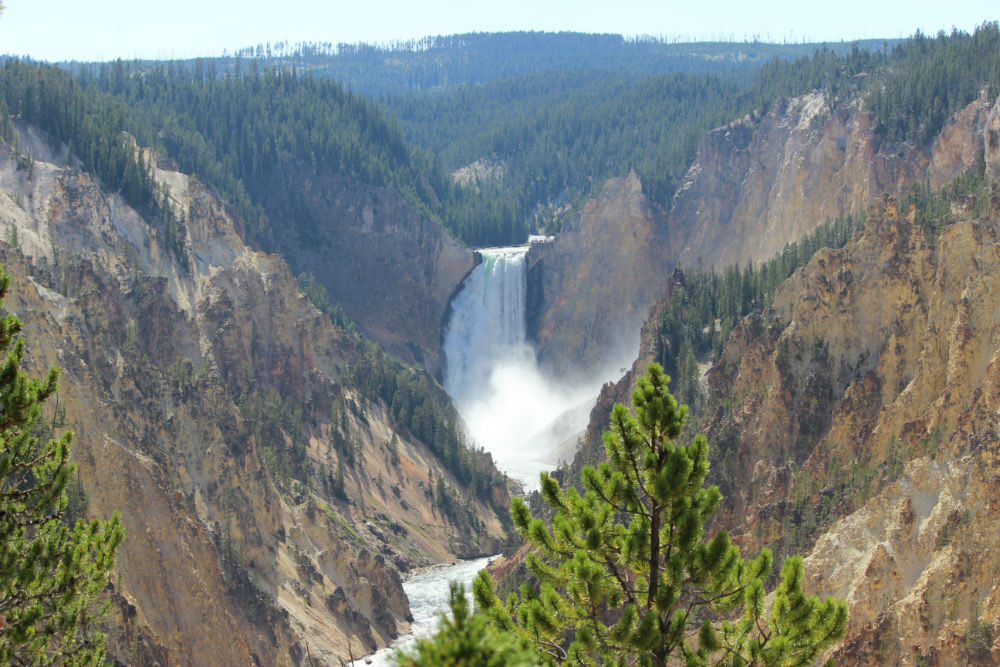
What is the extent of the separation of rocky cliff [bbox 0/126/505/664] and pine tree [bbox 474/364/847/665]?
454 inches

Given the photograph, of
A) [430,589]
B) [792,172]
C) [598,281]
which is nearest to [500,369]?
[598,281]

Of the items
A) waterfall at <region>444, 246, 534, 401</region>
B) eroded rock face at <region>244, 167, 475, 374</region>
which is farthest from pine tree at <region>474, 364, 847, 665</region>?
eroded rock face at <region>244, 167, 475, 374</region>

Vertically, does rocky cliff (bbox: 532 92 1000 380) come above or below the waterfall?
above

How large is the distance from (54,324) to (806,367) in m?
32.8

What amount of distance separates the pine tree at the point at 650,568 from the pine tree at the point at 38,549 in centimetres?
723

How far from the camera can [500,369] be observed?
130 meters

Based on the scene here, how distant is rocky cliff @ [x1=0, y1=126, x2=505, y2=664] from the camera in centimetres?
4928

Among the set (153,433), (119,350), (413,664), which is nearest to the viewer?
(413,664)

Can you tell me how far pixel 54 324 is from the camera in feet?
172

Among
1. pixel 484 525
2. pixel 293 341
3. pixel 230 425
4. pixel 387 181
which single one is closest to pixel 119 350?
pixel 230 425

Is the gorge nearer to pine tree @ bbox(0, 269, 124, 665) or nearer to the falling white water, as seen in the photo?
the falling white water

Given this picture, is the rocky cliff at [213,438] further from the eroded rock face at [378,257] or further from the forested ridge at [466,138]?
the eroded rock face at [378,257]

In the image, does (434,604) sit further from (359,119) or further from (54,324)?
(359,119)

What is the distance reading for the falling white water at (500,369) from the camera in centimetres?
11994
